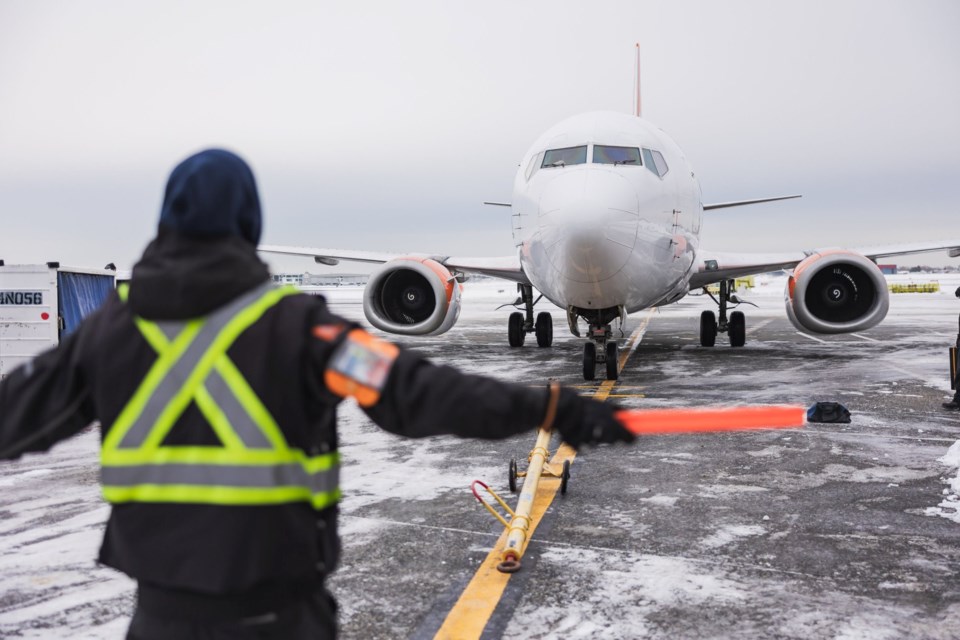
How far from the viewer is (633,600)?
10.7ft

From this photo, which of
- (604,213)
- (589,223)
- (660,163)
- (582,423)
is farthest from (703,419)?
(660,163)

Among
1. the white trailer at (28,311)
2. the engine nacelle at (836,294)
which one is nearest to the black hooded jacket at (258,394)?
the white trailer at (28,311)

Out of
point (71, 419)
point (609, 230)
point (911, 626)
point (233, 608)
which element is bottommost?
point (911, 626)

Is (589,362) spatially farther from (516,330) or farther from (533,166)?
(516,330)

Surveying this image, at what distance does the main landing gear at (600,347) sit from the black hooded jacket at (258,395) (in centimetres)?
855

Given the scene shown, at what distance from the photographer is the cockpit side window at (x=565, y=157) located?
30.8 feet

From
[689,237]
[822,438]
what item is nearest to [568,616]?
[822,438]

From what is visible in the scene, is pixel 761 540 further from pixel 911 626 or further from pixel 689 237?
pixel 689 237

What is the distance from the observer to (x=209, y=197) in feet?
5.32

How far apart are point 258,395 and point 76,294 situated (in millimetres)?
11989

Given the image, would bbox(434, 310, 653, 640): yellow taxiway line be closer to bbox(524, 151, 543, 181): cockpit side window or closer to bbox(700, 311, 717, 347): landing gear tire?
bbox(524, 151, 543, 181): cockpit side window

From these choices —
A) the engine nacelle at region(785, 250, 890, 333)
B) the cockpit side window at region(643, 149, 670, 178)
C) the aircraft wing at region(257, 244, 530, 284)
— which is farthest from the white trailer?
the engine nacelle at region(785, 250, 890, 333)

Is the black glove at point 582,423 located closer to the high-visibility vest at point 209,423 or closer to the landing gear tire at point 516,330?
the high-visibility vest at point 209,423

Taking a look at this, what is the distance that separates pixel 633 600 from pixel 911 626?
1089 mm
